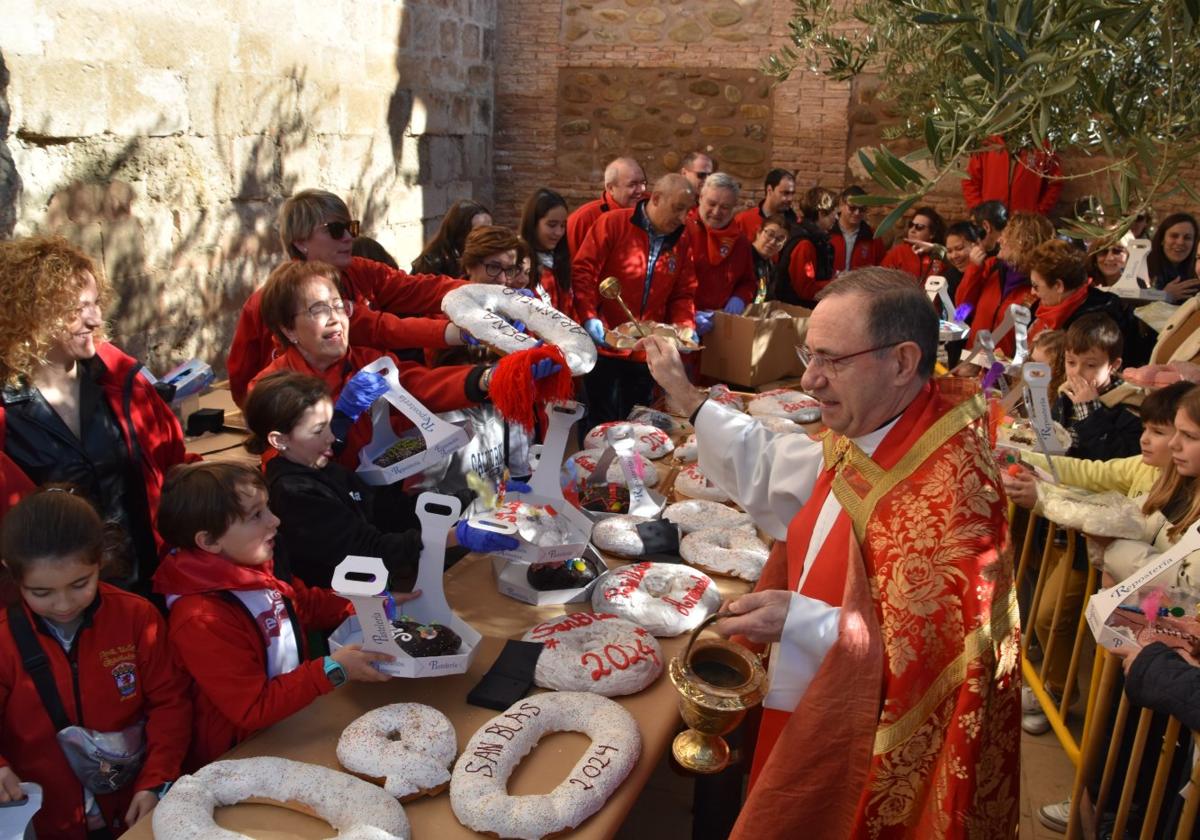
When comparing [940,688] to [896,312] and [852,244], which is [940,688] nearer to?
[896,312]

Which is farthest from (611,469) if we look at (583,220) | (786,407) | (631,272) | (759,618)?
(583,220)

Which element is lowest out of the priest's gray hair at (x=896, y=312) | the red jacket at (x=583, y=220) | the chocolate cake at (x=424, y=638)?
the chocolate cake at (x=424, y=638)

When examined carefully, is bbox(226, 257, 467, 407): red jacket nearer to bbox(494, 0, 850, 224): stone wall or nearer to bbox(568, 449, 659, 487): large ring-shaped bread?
bbox(568, 449, 659, 487): large ring-shaped bread

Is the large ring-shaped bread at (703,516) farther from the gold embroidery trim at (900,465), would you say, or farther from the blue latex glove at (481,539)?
the gold embroidery trim at (900,465)

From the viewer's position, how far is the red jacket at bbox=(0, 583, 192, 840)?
222cm

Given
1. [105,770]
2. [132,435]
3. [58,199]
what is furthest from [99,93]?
[105,770]

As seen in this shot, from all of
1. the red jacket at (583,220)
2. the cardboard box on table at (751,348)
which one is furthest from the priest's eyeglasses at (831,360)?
the red jacket at (583,220)

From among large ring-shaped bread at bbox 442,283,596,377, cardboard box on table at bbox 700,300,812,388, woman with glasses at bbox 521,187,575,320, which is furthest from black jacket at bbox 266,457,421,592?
cardboard box on table at bbox 700,300,812,388

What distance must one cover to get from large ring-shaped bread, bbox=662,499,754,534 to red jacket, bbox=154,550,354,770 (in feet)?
4.60

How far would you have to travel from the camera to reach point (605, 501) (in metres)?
3.58

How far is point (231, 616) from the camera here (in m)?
2.38

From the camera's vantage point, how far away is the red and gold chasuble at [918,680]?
2.04m

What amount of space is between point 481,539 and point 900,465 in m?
1.13

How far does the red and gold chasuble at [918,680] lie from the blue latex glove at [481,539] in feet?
3.03
